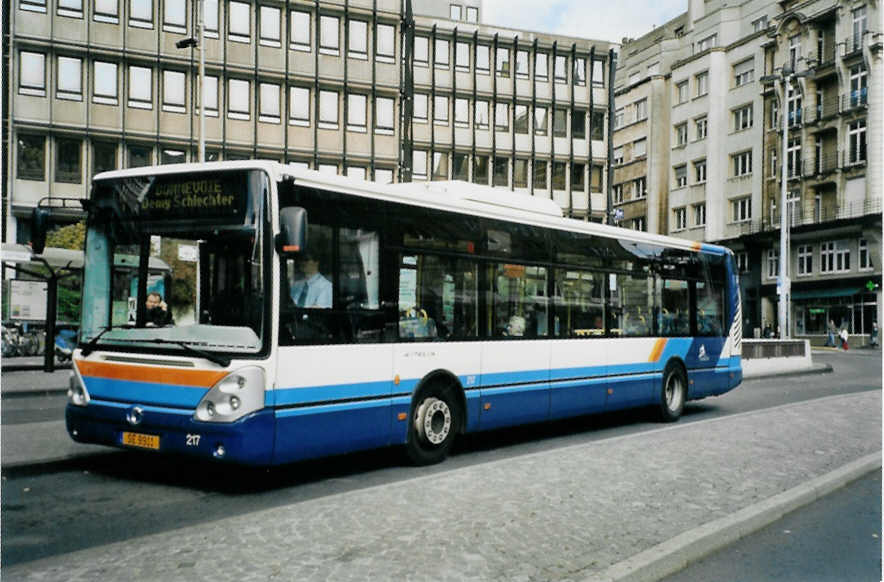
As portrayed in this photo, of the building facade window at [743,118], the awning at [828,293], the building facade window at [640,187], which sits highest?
the building facade window at [743,118]

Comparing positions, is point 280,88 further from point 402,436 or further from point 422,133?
point 402,436

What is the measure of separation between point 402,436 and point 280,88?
39487 millimetres

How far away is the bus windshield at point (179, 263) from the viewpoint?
7.72m

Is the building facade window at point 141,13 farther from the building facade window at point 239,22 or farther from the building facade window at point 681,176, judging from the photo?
the building facade window at point 681,176

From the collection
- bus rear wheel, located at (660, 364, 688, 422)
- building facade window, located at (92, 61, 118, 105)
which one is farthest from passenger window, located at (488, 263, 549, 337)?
building facade window, located at (92, 61, 118, 105)

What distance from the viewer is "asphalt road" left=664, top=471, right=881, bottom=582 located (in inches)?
223

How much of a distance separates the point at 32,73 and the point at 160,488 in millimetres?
37627

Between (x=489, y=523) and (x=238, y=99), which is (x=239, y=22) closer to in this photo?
(x=238, y=99)

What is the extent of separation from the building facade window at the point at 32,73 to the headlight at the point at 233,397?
124 ft

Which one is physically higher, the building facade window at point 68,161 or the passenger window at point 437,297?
the building facade window at point 68,161

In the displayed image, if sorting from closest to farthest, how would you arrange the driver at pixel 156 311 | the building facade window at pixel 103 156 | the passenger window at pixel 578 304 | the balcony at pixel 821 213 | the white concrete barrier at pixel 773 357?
1. the driver at pixel 156 311
2. the passenger window at pixel 578 304
3. the white concrete barrier at pixel 773 357
4. the building facade window at pixel 103 156
5. the balcony at pixel 821 213

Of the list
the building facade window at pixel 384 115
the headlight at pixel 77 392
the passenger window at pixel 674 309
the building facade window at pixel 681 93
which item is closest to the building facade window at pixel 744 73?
the building facade window at pixel 681 93

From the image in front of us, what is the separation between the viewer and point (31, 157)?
40.8m

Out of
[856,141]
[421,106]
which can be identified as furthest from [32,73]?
[856,141]
